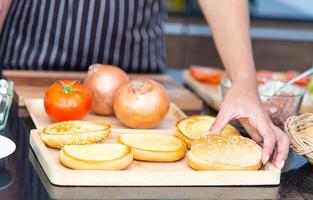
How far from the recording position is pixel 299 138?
5.31 ft

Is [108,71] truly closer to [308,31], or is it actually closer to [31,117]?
[31,117]

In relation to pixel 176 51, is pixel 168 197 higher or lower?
higher

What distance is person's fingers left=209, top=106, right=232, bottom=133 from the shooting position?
1.65 m

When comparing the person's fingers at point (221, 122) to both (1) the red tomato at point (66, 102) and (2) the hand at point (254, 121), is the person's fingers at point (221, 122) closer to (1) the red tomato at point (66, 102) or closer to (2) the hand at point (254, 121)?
(2) the hand at point (254, 121)

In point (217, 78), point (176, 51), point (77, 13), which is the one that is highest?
point (77, 13)

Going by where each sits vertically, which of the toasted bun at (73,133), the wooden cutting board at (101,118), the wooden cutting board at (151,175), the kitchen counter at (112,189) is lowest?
the wooden cutting board at (101,118)

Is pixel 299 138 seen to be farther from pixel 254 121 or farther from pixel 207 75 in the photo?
pixel 207 75

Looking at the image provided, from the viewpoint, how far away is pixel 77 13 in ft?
7.59

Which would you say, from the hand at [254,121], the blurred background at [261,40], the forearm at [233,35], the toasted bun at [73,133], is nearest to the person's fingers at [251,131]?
the hand at [254,121]

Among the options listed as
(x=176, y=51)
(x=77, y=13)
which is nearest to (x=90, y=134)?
(x=77, y=13)

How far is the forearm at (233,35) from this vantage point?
185 centimetres

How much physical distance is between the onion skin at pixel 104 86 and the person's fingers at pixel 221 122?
339 mm

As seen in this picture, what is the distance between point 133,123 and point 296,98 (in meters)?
0.43

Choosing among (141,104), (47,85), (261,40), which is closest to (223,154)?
(141,104)
